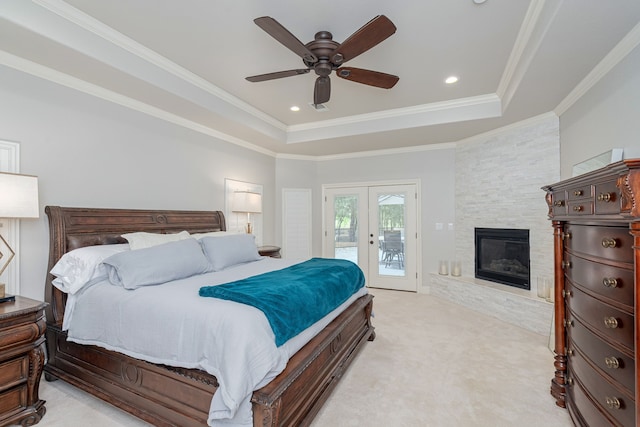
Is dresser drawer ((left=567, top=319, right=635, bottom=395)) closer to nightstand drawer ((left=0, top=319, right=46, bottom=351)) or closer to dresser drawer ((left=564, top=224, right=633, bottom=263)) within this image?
dresser drawer ((left=564, top=224, right=633, bottom=263))

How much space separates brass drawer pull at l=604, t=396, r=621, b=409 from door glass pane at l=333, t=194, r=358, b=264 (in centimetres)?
458

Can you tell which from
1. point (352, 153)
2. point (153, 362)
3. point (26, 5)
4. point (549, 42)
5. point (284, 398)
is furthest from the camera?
point (352, 153)

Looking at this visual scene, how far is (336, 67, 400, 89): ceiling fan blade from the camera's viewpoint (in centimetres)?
255

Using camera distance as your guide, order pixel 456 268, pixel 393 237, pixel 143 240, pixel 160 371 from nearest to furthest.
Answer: pixel 160 371 < pixel 143 240 < pixel 456 268 < pixel 393 237

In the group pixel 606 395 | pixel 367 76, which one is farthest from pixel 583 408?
pixel 367 76

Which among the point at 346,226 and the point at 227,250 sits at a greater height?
the point at 346,226

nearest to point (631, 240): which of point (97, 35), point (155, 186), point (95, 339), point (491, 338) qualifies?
point (491, 338)

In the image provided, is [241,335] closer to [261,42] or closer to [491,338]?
[261,42]

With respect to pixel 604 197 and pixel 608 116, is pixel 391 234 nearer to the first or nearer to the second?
pixel 608 116

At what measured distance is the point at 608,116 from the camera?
2.55 metres

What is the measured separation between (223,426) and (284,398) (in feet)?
1.11

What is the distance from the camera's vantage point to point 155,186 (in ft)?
11.8

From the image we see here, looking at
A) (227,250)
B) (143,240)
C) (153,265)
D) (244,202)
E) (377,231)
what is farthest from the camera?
(377,231)

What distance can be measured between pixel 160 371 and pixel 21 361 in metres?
0.95
